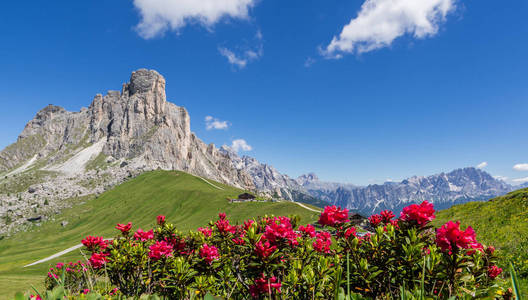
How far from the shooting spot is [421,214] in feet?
15.5

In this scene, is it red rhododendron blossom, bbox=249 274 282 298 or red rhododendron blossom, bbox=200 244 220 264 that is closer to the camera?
red rhododendron blossom, bbox=249 274 282 298

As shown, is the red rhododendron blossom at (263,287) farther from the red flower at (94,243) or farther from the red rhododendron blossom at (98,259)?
the red flower at (94,243)

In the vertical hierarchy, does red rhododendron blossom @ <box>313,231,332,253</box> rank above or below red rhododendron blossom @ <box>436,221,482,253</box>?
below

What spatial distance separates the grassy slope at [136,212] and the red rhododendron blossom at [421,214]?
67.9 meters

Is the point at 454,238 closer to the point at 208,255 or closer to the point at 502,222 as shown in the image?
Answer: the point at 208,255

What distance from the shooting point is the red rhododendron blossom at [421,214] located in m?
4.71

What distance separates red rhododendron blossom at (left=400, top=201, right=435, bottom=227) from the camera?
4.71 m

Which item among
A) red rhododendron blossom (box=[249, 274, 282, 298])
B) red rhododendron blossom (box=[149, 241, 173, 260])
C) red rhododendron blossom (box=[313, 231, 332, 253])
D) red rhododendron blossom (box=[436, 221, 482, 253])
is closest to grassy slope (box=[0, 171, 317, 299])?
red rhododendron blossom (box=[313, 231, 332, 253])

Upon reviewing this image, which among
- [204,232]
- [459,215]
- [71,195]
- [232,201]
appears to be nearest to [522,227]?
[459,215]

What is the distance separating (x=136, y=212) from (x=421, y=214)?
137 meters

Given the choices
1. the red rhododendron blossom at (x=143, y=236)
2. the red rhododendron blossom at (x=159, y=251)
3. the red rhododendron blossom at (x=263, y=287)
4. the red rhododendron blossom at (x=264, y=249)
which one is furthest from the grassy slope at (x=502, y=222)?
the red rhododendron blossom at (x=143, y=236)

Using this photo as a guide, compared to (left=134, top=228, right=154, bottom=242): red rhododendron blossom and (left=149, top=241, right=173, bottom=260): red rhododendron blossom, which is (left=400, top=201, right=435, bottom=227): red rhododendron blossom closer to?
(left=149, top=241, right=173, bottom=260): red rhododendron blossom

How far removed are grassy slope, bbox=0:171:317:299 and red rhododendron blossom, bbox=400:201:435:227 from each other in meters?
67.9

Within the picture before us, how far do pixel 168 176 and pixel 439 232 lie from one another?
170m
